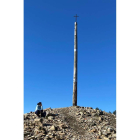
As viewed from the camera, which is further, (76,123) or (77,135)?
(76,123)

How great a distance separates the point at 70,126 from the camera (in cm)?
1259

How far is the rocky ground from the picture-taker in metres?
10.8

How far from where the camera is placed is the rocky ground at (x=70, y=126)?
35.3ft
